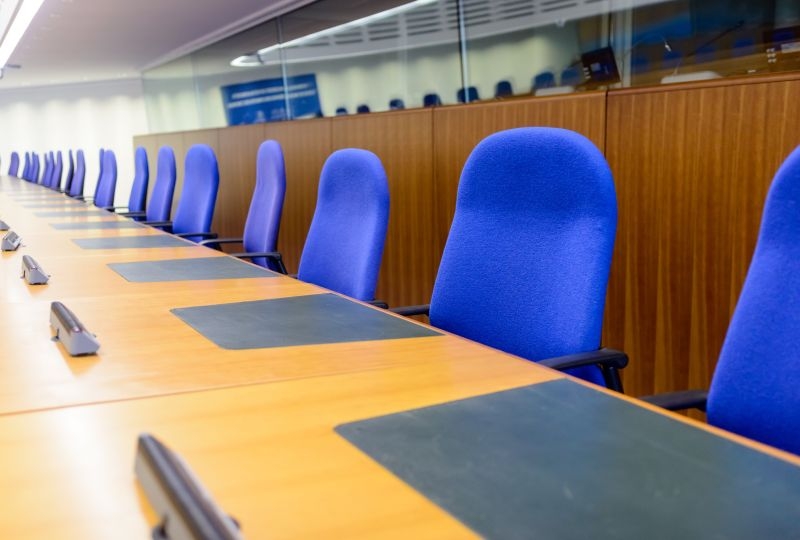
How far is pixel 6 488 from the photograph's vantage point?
A: 825mm

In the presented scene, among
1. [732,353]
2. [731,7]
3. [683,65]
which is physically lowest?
[732,353]

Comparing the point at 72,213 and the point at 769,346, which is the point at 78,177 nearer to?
the point at 72,213

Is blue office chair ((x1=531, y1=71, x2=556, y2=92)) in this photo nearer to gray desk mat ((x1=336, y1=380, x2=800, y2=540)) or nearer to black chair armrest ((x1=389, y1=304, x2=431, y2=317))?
black chair armrest ((x1=389, y1=304, x2=431, y2=317))

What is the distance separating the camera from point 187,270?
2455mm

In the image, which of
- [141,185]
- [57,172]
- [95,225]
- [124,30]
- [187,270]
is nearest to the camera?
[187,270]

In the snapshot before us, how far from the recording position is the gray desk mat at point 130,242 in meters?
3.08

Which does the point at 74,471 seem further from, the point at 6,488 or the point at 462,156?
the point at 462,156

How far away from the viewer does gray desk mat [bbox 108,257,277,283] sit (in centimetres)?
232

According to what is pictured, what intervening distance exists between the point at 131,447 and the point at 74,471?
9 centimetres

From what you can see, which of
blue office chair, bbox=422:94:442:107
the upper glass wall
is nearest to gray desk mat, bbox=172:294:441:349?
the upper glass wall

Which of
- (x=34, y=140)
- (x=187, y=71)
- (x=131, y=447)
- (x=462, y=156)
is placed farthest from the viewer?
(x=34, y=140)

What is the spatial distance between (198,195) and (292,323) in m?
2.72

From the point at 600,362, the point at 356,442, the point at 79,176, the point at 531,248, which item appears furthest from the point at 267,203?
the point at 79,176

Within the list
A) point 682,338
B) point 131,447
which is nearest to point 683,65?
point 682,338
